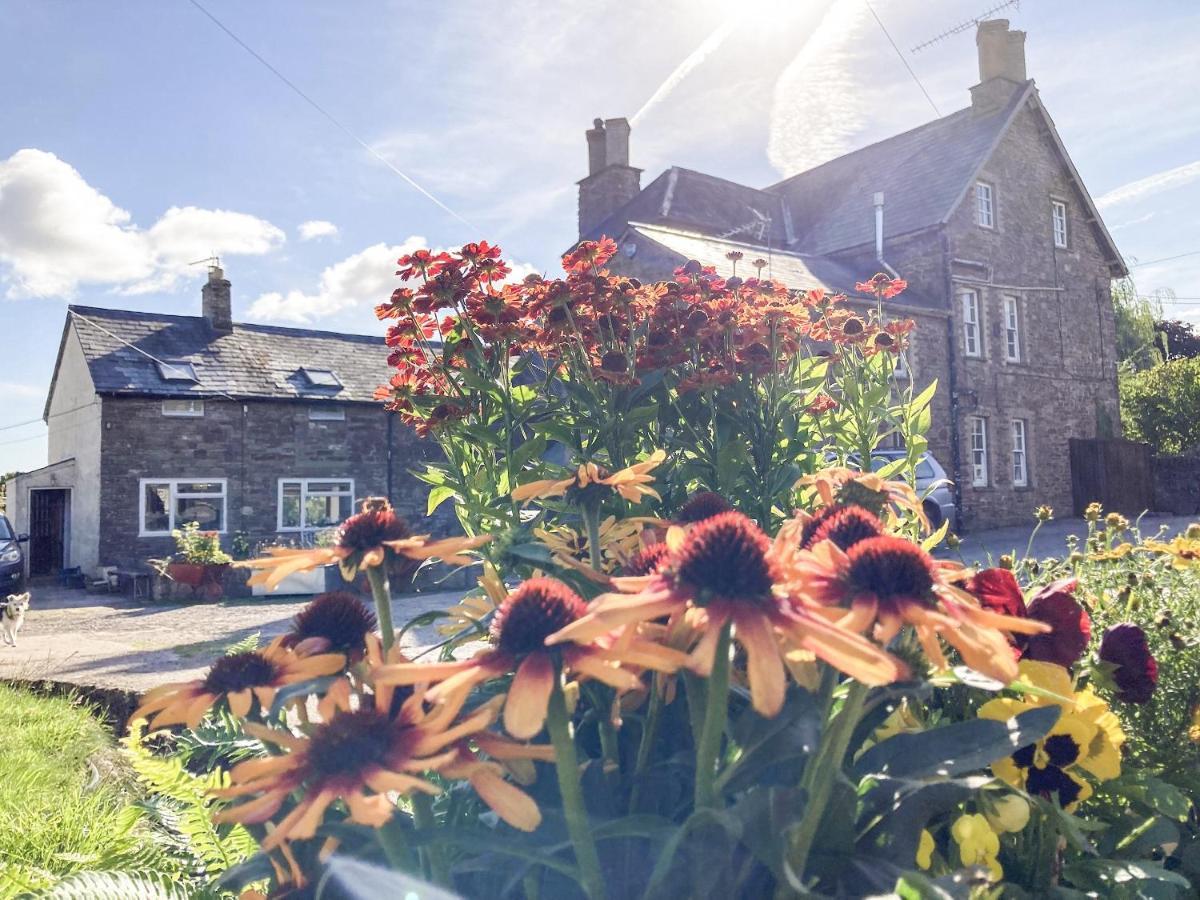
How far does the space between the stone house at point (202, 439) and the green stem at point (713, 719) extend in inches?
689

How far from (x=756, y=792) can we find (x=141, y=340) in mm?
21867

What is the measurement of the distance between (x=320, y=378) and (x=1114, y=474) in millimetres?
18936

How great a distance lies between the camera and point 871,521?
979mm

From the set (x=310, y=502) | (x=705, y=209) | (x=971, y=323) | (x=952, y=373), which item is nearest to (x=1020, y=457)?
(x=952, y=373)

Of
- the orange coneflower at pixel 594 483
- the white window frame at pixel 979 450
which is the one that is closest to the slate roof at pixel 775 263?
the white window frame at pixel 979 450

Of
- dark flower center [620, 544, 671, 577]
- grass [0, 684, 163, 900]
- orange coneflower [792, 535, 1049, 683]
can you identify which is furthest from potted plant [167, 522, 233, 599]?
orange coneflower [792, 535, 1049, 683]

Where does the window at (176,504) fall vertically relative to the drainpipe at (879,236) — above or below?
below

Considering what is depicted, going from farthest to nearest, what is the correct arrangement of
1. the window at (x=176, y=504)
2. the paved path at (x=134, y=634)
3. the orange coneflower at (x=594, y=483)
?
the window at (x=176, y=504) < the paved path at (x=134, y=634) < the orange coneflower at (x=594, y=483)

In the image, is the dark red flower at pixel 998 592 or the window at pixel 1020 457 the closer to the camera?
the dark red flower at pixel 998 592

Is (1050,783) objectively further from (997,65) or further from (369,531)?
(997,65)

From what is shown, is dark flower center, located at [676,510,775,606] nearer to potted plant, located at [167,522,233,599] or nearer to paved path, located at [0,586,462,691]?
paved path, located at [0,586,462,691]

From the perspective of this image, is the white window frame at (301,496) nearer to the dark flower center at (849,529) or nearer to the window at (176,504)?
the window at (176,504)

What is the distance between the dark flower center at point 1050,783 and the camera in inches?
44.8

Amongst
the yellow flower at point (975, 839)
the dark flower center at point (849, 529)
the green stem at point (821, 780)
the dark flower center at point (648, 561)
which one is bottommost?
the yellow flower at point (975, 839)
